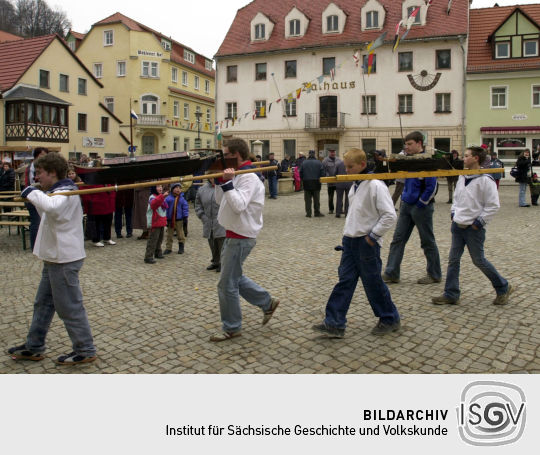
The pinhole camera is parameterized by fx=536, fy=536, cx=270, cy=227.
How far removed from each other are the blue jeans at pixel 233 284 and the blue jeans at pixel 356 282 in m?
0.76

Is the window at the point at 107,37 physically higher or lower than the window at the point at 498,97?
higher

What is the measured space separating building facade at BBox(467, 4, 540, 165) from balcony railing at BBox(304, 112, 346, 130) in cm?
901

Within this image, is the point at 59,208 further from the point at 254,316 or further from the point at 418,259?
the point at 418,259

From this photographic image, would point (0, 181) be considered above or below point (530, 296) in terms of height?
above

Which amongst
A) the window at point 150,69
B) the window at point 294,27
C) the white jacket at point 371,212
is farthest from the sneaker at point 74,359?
the window at point 150,69

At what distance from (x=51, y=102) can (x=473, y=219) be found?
123ft

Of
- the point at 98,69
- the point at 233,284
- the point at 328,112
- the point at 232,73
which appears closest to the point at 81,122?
the point at 98,69

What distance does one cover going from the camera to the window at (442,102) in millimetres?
37906

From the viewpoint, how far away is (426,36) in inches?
1480

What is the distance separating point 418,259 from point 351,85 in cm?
3282

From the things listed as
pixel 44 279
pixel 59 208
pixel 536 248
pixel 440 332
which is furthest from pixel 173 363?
pixel 536 248

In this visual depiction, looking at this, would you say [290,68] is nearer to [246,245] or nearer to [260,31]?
[260,31]

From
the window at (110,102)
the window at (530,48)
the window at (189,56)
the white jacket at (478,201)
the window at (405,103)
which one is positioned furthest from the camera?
the window at (189,56)

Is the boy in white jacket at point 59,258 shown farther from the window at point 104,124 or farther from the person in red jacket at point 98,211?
the window at point 104,124
